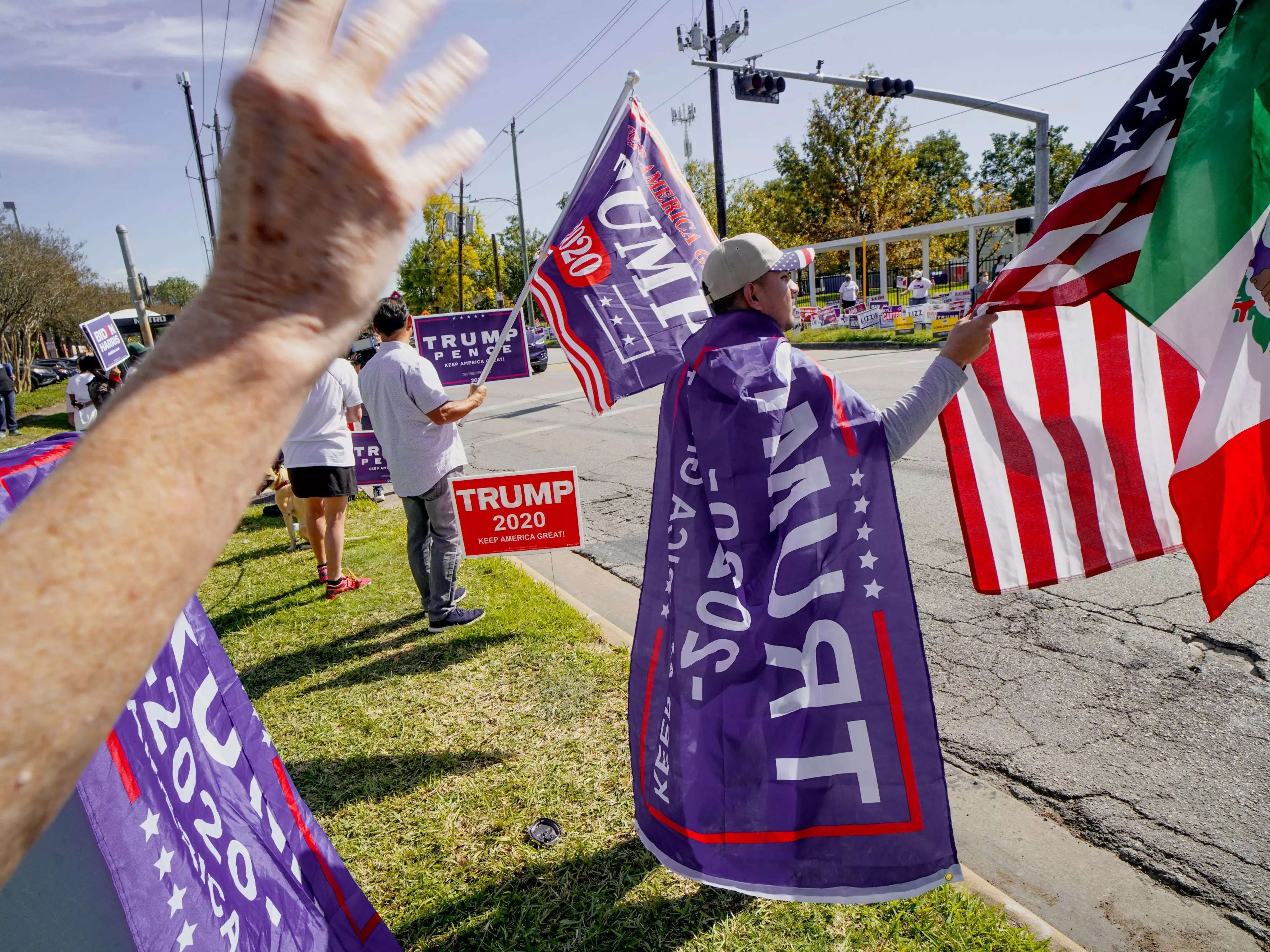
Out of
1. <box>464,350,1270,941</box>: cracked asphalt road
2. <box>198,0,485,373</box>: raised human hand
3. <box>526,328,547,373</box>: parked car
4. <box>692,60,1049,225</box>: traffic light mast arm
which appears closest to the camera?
<box>198,0,485,373</box>: raised human hand

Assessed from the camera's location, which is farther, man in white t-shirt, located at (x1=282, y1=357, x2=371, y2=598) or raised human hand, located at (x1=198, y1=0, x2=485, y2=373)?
man in white t-shirt, located at (x1=282, y1=357, x2=371, y2=598)

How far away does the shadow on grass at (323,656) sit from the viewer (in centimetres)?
459

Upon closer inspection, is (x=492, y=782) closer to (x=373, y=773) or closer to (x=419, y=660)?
(x=373, y=773)

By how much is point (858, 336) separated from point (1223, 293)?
21.4 meters

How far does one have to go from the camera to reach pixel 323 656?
484 cm

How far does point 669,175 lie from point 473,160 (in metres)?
3.73

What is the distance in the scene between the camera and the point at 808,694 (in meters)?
2.08

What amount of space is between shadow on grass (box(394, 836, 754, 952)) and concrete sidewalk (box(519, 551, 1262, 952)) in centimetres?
90

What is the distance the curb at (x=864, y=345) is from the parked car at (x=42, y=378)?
3634 centimetres

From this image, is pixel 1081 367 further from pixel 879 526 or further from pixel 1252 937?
pixel 1252 937

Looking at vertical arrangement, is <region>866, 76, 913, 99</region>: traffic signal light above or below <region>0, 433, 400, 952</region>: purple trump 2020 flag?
above

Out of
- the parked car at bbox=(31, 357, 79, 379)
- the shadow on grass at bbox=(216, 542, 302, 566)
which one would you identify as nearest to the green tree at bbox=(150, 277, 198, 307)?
the parked car at bbox=(31, 357, 79, 379)

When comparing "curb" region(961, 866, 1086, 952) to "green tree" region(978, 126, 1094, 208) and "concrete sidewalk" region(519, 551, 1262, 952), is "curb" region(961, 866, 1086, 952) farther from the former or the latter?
"green tree" region(978, 126, 1094, 208)

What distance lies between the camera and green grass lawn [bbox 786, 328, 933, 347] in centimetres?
1984
